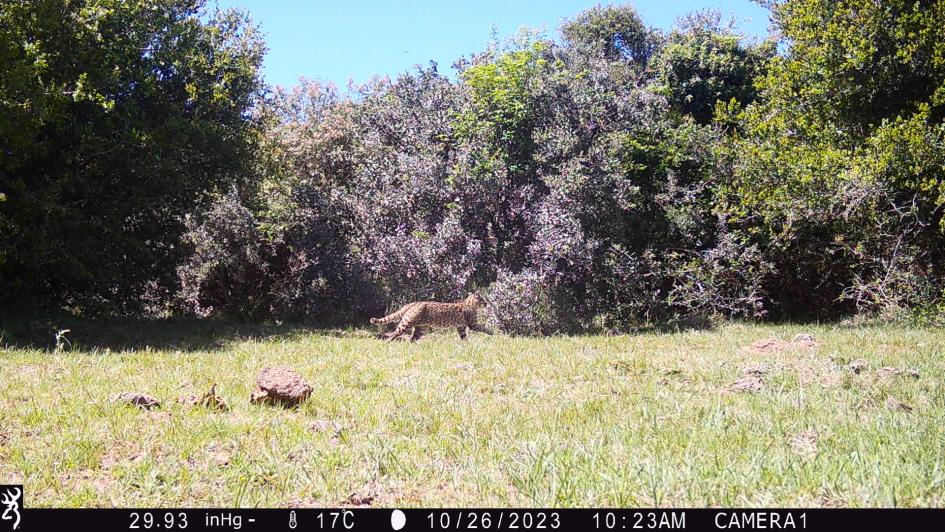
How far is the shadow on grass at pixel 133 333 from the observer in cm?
1045

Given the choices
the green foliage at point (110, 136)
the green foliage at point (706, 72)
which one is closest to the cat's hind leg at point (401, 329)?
the green foliage at point (110, 136)

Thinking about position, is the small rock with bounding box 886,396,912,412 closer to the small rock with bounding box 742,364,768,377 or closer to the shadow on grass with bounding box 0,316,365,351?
the small rock with bounding box 742,364,768,377

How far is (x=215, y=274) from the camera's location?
17.0 m

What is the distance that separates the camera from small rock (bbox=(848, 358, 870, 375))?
278 inches

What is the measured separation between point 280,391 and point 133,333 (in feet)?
25.5

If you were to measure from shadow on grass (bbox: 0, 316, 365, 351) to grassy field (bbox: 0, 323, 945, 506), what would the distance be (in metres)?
2.11

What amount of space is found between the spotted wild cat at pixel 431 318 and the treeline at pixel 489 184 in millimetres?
955

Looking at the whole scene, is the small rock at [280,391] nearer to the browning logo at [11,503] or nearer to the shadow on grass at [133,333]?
the browning logo at [11,503]

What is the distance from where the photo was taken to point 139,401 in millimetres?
5746

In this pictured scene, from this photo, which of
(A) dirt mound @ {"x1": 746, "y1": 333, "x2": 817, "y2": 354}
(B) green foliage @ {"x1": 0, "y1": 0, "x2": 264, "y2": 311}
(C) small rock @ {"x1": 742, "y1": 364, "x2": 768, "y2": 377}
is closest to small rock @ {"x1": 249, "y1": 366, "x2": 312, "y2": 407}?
(C) small rock @ {"x1": 742, "y1": 364, "x2": 768, "y2": 377}

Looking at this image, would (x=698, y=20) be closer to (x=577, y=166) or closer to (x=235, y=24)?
(x=577, y=166)

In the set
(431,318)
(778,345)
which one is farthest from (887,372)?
(431,318)

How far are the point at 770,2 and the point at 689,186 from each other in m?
5.30

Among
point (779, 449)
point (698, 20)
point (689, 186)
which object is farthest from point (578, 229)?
point (698, 20)
